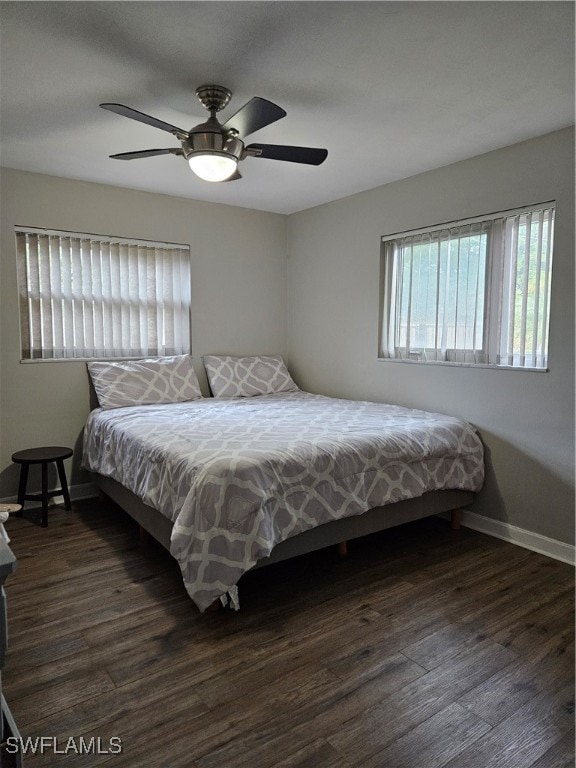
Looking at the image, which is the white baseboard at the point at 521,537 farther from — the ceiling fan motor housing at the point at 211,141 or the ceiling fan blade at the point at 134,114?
the ceiling fan blade at the point at 134,114

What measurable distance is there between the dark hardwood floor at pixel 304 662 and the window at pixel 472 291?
1.31m

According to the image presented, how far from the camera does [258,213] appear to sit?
182 inches

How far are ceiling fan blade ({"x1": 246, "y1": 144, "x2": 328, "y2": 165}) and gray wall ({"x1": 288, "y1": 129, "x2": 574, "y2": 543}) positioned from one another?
0.86 meters

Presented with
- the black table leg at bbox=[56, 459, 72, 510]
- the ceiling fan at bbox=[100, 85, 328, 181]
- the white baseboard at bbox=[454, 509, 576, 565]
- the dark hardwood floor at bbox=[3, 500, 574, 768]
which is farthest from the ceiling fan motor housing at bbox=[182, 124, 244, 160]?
the white baseboard at bbox=[454, 509, 576, 565]

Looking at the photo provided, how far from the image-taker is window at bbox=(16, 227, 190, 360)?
3.61 m

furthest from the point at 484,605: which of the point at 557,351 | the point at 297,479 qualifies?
the point at 557,351

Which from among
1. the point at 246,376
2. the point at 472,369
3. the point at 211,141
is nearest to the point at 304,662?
the point at 472,369

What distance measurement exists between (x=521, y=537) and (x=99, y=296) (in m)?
3.41

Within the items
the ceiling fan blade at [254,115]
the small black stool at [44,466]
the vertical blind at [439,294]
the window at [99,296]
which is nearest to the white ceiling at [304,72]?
the ceiling fan blade at [254,115]

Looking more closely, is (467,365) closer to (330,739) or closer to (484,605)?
(484,605)

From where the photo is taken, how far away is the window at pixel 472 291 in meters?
2.91

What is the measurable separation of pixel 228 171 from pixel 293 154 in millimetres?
334

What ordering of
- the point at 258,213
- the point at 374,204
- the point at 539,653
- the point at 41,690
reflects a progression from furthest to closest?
the point at 258,213 → the point at 374,204 → the point at 539,653 → the point at 41,690

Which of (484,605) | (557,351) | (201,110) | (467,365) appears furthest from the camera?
(467,365)
